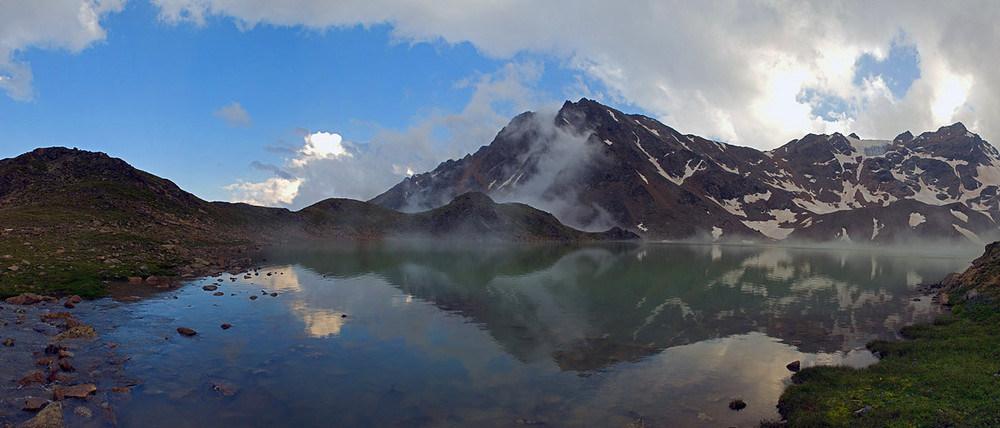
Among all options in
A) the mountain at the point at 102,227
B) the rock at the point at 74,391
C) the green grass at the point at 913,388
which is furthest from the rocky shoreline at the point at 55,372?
the green grass at the point at 913,388

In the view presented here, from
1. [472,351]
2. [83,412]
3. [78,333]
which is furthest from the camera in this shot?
[472,351]

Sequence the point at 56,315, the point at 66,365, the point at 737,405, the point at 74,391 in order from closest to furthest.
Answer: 1. the point at 74,391
2. the point at 737,405
3. the point at 66,365
4. the point at 56,315

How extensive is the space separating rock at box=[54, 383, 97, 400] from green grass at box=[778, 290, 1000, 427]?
3294 centimetres

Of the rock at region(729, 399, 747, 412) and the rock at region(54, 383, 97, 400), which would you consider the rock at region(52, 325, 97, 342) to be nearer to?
the rock at region(54, 383, 97, 400)

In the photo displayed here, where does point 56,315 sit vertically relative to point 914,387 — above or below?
above

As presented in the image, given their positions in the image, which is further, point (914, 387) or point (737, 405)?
point (737, 405)

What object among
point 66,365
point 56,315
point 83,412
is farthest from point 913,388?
point 56,315

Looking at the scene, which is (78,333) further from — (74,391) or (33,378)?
(74,391)

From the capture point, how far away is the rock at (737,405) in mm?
23500

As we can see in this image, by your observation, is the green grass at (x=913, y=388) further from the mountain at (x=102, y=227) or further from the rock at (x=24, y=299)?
the mountain at (x=102, y=227)

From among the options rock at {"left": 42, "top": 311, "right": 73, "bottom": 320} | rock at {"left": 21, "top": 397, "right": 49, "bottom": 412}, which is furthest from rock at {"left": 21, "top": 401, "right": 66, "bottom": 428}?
rock at {"left": 42, "top": 311, "right": 73, "bottom": 320}

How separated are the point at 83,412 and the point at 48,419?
1548 mm

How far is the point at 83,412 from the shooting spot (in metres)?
19.4

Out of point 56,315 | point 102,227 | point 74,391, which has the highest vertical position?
point 102,227
